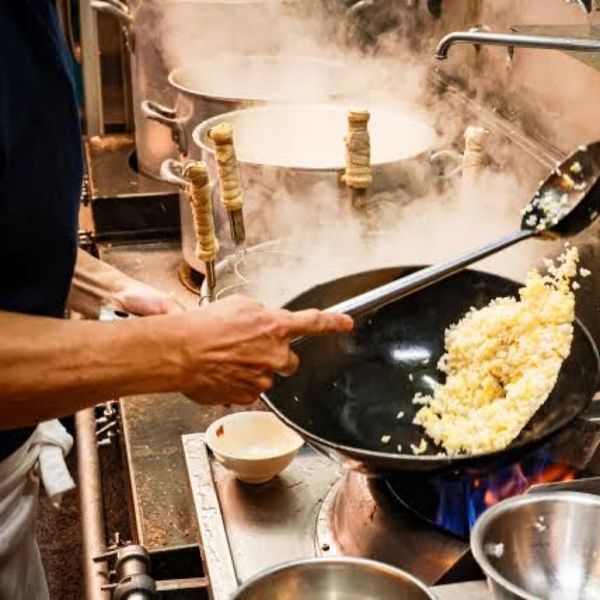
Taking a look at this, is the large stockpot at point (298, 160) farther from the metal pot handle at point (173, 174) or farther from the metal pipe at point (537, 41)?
the metal pipe at point (537, 41)

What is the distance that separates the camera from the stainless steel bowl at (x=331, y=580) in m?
1.22

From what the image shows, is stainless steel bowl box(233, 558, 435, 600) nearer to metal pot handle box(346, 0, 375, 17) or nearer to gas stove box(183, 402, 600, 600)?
gas stove box(183, 402, 600, 600)

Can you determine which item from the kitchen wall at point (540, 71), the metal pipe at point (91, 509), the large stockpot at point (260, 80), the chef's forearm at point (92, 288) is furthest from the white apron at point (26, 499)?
the kitchen wall at point (540, 71)

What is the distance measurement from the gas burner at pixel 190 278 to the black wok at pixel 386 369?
114 cm

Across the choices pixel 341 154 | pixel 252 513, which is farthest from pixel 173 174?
pixel 252 513

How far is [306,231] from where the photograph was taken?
2.18 meters

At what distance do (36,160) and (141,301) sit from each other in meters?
0.38

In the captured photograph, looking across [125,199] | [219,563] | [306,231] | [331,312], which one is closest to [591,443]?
[331,312]

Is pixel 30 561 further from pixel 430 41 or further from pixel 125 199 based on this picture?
pixel 430 41

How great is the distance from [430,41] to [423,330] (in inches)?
71.5

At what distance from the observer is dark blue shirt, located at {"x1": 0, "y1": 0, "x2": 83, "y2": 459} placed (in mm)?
1283

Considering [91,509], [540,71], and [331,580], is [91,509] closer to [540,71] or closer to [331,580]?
[331,580]

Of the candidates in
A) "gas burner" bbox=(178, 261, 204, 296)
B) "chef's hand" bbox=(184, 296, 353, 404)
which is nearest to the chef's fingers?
"chef's hand" bbox=(184, 296, 353, 404)

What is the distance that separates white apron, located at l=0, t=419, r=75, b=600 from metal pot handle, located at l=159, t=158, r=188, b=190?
0.73 meters
